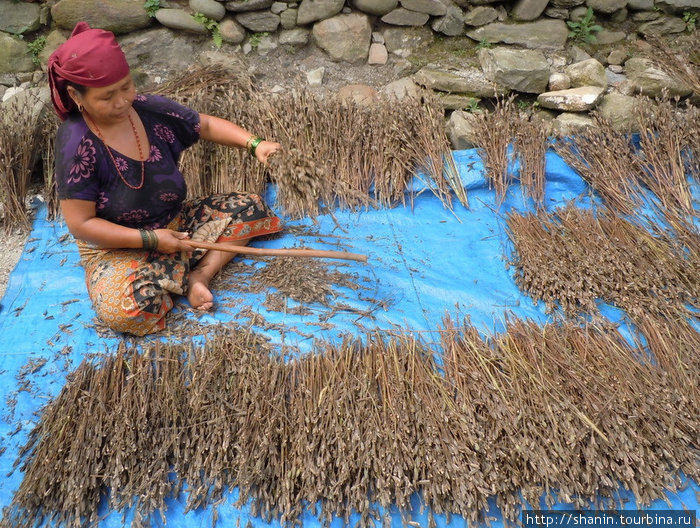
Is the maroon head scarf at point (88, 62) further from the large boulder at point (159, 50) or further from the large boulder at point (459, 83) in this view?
the large boulder at point (459, 83)

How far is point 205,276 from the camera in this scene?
264 cm

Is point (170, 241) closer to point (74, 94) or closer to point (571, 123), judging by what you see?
point (74, 94)

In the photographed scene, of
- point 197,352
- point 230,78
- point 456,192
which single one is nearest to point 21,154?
point 230,78

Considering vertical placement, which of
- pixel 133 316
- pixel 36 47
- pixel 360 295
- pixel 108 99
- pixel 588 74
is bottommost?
pixel 360 295

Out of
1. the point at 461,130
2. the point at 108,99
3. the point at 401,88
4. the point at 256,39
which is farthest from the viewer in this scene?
the point at 256,39

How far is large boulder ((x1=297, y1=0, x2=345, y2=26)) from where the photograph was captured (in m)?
3.77

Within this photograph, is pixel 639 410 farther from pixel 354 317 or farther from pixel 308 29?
pixel 308 29

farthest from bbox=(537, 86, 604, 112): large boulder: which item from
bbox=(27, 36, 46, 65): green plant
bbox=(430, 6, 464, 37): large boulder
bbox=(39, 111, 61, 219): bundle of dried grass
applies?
bbox=(27, 36, 46, 65): green plant

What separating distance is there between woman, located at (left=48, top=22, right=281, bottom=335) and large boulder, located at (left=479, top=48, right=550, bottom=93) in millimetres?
1796

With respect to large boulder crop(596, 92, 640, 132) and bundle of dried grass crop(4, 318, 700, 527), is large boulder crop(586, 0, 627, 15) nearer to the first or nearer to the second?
large boulder crop(596, 92, 640, 132)

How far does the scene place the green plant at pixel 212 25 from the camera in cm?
376

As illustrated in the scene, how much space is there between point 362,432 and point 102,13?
126 inches

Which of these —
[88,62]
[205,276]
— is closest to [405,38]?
[205,276]

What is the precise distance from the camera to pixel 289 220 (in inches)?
122
